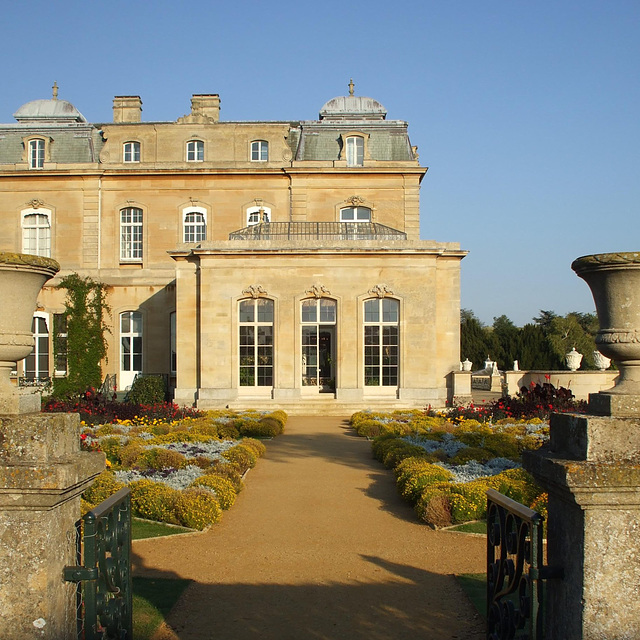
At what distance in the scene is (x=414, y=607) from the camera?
225 inches

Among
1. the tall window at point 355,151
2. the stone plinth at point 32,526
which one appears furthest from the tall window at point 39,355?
the stone plinth at point 32,526

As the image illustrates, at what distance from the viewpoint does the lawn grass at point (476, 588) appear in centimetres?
564

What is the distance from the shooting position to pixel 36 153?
28.0m

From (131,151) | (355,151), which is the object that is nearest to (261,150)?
(355,151)

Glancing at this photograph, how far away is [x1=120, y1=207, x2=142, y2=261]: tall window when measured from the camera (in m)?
27.7

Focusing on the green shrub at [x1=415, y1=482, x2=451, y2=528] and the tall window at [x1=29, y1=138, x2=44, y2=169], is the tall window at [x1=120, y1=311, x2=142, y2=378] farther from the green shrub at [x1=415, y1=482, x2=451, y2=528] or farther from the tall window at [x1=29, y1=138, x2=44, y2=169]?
the green shrub at [x1=415, y1=482, x2=451, y2=528]

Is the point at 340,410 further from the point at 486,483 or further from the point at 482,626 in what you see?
the point at 482,626

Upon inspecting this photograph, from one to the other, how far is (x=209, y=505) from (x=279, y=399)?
12.5 m

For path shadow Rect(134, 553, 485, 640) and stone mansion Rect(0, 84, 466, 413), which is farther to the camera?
stone mansion Rect(0, 84, 466, 413)

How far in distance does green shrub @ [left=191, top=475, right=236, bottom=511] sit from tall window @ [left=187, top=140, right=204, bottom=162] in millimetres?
20754

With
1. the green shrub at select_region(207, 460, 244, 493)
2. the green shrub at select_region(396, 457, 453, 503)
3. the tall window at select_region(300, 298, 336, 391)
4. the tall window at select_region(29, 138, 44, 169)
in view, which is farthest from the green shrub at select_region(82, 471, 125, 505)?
the tall window at select_region(29, 138, 44, 169)

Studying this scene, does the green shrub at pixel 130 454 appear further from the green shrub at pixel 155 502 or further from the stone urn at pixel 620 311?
the stone urn at pixel 620 311

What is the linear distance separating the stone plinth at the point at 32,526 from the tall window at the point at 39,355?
24.0m

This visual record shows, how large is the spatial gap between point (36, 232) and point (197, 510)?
22.8 m
